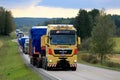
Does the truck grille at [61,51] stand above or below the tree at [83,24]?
above

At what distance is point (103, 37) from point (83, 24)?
110ft

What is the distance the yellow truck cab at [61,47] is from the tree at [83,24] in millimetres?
84911

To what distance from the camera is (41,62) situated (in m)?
38.9

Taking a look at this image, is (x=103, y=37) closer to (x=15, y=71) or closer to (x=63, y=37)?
(x=15, y=71)

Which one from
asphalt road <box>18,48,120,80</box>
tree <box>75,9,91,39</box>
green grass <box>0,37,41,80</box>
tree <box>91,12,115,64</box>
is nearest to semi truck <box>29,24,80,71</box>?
green grass <box>0,37,41,80</box>

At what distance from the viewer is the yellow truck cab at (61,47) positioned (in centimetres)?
3403

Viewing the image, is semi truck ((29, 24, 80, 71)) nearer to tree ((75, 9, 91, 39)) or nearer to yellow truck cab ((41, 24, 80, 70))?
yellow truck cab ((41, 24, 80, 70))

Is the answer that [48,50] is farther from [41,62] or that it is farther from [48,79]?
[48,79]

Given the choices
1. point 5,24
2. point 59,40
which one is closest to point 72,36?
point 59,40

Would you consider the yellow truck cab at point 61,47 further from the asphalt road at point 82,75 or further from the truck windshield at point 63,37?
the asphalt road at point 82,75

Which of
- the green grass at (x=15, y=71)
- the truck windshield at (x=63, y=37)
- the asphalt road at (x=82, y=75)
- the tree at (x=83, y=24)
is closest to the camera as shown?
the asphalt road at (x=82, y=75)

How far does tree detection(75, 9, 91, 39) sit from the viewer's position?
12000cm

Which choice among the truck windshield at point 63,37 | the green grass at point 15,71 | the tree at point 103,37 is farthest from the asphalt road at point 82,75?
the tree at point 103,37

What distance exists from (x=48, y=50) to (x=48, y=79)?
25.4 ft
